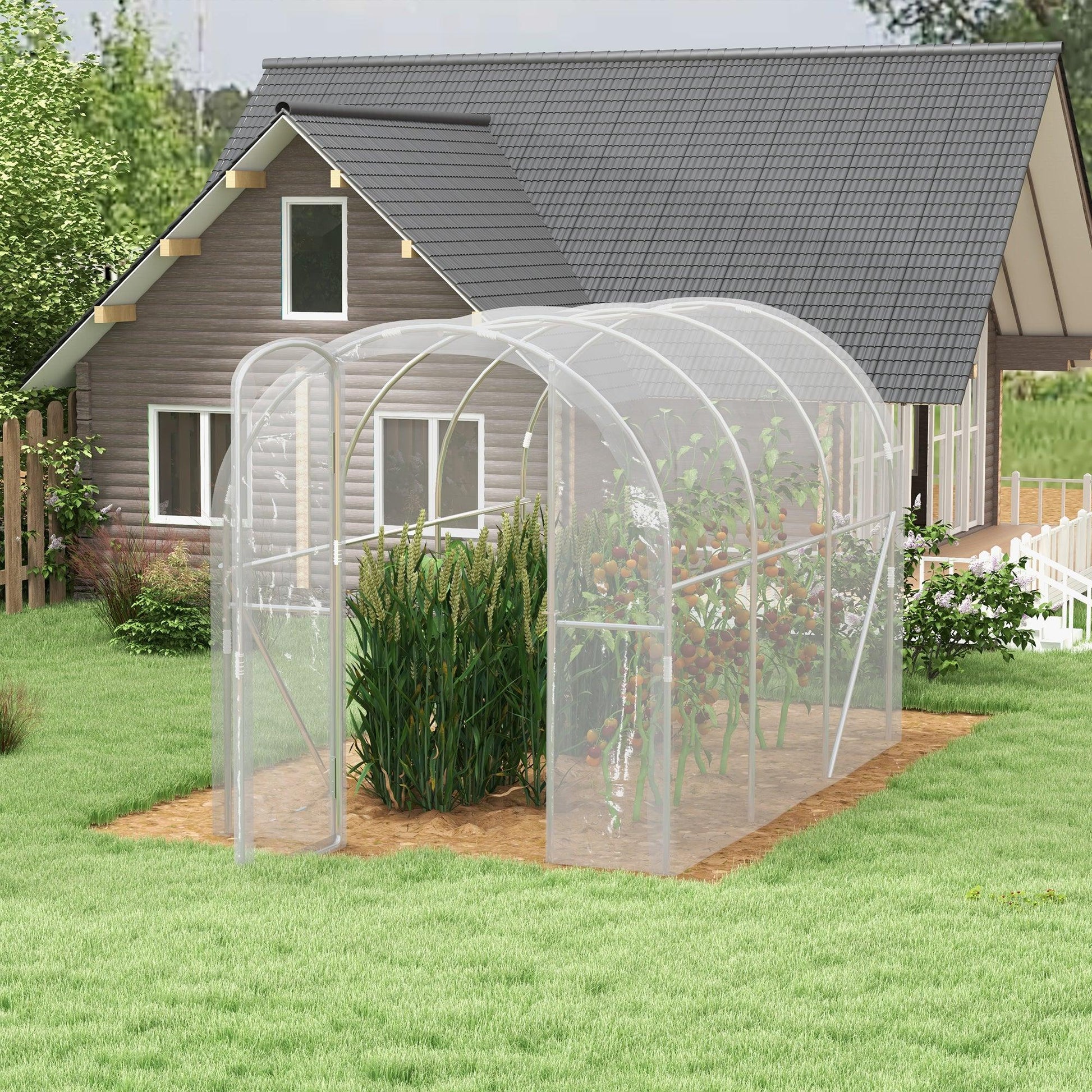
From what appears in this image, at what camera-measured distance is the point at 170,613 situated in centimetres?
1786

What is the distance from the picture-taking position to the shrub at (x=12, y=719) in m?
13.2

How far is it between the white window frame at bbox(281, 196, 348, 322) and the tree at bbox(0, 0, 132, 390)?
11.3ft

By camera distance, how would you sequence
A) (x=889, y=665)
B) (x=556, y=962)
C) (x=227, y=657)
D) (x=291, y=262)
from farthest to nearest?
1. (x=291, y=262)
2. (x=889, y=665)
3. (x=227, y=657)
4. (x=556, y=962)

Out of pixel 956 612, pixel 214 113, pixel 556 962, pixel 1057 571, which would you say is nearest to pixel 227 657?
pixel 556 962

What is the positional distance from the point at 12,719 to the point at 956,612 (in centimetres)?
749

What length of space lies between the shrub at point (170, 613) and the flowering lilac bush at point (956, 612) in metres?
6.60

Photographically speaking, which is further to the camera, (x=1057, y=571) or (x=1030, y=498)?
(x=1030, y=498)

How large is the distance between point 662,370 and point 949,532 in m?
12.5

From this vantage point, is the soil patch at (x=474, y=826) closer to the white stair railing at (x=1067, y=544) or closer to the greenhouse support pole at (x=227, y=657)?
the greenhouse support pole at (x=227, y=657)

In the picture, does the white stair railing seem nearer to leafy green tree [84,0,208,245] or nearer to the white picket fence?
the white picket fence

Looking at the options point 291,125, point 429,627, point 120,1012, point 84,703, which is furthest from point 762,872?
point 291,125

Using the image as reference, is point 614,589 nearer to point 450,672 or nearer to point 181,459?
point 450,672

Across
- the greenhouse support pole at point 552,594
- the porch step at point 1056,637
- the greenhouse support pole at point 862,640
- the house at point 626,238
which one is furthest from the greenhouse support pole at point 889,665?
the house at point 626,238

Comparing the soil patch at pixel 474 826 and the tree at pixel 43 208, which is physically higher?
the tree at pixel 43 208
